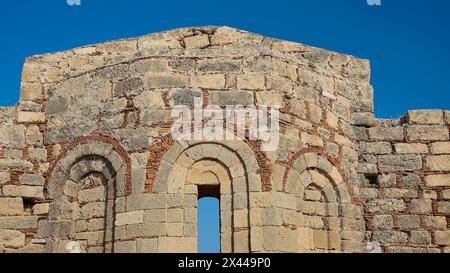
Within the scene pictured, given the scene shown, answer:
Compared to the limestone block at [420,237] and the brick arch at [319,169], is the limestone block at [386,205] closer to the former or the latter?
the limestone block at [420,237]

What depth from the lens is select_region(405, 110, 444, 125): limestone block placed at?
1087 centimetres

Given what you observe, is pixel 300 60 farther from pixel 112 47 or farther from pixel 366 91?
pixel 112 47

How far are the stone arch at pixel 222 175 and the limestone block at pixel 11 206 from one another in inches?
98.1

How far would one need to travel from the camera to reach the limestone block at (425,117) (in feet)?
35.7

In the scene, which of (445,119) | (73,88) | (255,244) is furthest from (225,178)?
(445,119)

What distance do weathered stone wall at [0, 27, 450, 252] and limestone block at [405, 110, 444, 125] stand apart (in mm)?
23

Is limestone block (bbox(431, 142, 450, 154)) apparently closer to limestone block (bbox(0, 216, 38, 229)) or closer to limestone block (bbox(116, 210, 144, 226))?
limestone block (bbox(116, 210, 144, 226))

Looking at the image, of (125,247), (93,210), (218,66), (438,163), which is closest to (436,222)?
(438,163)

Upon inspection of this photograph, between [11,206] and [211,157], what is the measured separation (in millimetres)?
3300

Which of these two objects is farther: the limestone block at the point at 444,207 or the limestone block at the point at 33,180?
the limestone block at the point at 444,207

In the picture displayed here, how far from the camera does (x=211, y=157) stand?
884 cm

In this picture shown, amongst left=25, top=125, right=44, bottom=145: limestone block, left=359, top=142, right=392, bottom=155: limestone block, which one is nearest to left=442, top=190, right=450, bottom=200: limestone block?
left=359, top=142, right=392, bottom=155: limestone block

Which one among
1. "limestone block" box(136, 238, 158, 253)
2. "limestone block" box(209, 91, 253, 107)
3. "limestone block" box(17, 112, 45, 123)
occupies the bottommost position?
"limestone block" box(136, 238, 158, 253)

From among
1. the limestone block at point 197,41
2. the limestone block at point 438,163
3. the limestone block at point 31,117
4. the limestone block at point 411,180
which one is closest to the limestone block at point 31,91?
the limestone block at point 31,117
